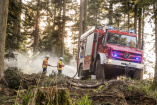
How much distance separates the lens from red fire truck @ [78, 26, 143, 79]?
12266 mm

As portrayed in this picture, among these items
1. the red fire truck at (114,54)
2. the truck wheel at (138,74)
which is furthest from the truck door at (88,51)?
the truck wheel at (138,74)

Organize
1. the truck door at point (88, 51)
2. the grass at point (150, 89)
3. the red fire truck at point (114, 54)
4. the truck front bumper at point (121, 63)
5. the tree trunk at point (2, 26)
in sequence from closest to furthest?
the grass at point (150, 89), the tree trunk at point (2, 26), the truck front bumper at point (121, 63), the red fire truck at point (114, 54), the truck door at point (88, 51)

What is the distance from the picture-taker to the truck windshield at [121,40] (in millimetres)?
13122

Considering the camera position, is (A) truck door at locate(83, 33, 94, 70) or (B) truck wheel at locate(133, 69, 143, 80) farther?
(A) truck door at locate(83, 33, 94, 70)

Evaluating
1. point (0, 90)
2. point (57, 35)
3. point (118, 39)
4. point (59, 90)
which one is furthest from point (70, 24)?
point (59, 90)

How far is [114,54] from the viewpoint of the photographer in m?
12.3

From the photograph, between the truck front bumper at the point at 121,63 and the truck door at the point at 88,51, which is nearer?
the truck front bumper at the point at 121,63

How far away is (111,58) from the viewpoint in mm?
12211

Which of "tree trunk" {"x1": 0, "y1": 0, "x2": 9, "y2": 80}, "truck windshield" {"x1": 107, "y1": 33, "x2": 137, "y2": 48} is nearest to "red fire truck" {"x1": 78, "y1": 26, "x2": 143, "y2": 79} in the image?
"truck windshield" {"x1": 107, "y1": 33, "x2": 137, "y2": 48}

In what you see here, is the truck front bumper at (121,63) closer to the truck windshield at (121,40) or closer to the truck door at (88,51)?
the truck windshield at (121,40)

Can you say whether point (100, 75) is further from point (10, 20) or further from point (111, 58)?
point (10, 20)

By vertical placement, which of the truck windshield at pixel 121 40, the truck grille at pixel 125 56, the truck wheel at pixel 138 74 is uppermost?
the truck windshield at pixel 121 40

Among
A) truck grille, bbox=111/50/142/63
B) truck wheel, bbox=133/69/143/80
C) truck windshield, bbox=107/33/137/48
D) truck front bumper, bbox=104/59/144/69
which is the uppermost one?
truck windshield, bbox=107/33/137/48

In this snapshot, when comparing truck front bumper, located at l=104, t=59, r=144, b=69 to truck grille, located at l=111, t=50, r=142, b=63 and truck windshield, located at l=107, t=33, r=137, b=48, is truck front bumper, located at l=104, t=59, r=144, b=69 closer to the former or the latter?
truck grille, located at l=111, t=50, r=142, b=63
